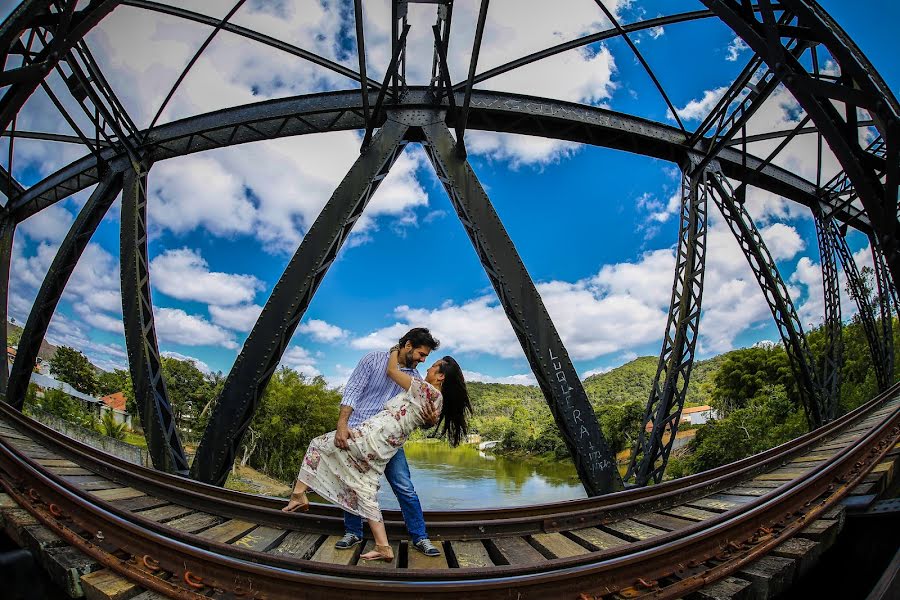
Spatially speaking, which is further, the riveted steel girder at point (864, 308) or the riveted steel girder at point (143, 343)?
the riveted steel girder at point (864, 308)

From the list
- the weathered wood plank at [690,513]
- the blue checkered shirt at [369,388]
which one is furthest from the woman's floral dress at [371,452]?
the weathered wood plank at [690,513]

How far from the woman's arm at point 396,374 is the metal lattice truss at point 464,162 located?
82.1 inches

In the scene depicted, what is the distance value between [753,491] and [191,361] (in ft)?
202

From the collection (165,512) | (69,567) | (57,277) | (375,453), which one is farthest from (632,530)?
(57,277)

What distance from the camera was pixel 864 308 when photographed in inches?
322

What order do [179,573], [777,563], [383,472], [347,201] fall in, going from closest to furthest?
[179,573], [777,563], [383,472], [347,201]

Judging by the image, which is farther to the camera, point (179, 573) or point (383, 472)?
point (383, 472)

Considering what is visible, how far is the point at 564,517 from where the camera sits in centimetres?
296

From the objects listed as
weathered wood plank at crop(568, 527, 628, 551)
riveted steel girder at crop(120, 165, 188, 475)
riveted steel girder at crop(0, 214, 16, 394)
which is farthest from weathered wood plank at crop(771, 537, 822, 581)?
riveted steel girder at crop(0, 214, 16, 394)

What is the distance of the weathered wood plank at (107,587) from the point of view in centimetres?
181

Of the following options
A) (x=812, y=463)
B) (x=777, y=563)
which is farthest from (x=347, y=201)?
(x=812, y=463)

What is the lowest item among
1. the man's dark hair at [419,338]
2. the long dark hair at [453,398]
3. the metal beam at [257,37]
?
the long dark hair at [453,398]

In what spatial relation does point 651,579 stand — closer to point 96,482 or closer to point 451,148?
point 96,482

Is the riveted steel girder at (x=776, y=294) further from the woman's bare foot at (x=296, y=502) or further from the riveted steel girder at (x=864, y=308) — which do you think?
the woman's bare foot at (x=296, y=502)
